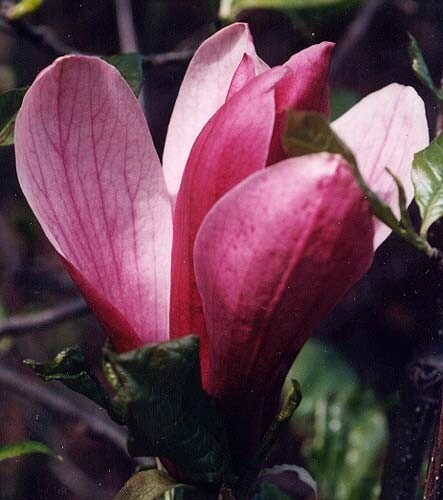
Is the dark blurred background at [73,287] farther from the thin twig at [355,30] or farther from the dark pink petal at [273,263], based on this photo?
the dark pink petal at [273,263]

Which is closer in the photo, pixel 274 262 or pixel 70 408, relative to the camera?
pixel 274 262

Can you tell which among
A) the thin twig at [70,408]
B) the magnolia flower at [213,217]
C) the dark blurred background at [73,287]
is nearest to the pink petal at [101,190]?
the magnolia flower at [213,217]

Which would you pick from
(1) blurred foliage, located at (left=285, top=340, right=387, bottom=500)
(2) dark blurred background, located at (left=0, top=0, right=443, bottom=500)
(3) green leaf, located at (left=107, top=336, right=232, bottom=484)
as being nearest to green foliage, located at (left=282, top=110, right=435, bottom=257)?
(3) green leaf, located at (left=107, top=336, right=232, bottom=484)

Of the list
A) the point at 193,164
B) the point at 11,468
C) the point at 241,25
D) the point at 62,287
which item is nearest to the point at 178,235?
the point at 193,164

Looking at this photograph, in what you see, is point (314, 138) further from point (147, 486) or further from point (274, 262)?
point (147, 486)

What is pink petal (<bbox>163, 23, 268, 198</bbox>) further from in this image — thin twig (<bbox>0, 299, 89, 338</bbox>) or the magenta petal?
thin twig (<bbox>0, 299, 89, 338</bbox>)

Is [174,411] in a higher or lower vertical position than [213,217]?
lower

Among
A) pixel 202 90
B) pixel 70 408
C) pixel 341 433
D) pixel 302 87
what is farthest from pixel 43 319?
pixel 302 87

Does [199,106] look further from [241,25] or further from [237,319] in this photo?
[237,319]
